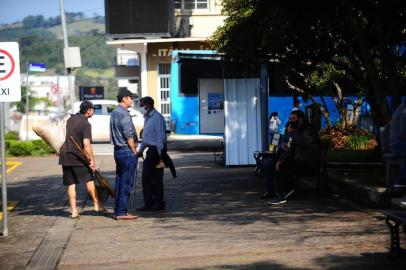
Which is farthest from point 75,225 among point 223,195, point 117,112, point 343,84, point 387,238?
point 343,84

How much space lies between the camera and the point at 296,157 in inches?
503

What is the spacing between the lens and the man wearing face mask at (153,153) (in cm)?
1248

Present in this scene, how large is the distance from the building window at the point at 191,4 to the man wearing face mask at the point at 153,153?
96.3ft

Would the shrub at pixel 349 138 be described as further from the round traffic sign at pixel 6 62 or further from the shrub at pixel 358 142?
the round traffic sign at pixel 6 62

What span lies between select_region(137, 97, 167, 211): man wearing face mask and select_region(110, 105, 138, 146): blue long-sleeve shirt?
83 centimetres

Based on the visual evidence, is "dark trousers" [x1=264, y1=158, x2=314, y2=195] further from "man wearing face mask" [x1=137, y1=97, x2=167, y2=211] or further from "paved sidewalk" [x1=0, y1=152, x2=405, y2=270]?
"man wearing face mask" [x1=137, y1=97, x2=167, y2=211]

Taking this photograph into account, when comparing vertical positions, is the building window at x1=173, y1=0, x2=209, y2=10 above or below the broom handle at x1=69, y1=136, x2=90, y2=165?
above

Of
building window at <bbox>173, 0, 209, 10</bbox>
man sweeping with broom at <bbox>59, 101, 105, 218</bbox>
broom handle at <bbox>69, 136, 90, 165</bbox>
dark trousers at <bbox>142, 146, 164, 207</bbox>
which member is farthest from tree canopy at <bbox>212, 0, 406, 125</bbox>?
building window at <bbox>173, 0, 209, 10</bbox>

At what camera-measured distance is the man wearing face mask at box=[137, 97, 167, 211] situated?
12484 millimetres

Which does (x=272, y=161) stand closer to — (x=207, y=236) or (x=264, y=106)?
(x=207, y=236)

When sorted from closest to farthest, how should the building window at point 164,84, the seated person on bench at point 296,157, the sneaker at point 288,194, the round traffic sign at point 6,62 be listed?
the round traffic sign at point 6,62 → the seated person on bench at point 296,157 → the sneaker at point 288,194 → the building window at point 164,84

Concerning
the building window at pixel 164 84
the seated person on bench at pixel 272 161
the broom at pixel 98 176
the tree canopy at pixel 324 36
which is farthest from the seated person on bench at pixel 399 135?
the building window at pixel 164 84

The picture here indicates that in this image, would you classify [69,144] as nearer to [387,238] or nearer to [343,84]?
[387,238]

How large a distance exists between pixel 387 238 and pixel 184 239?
248cm
